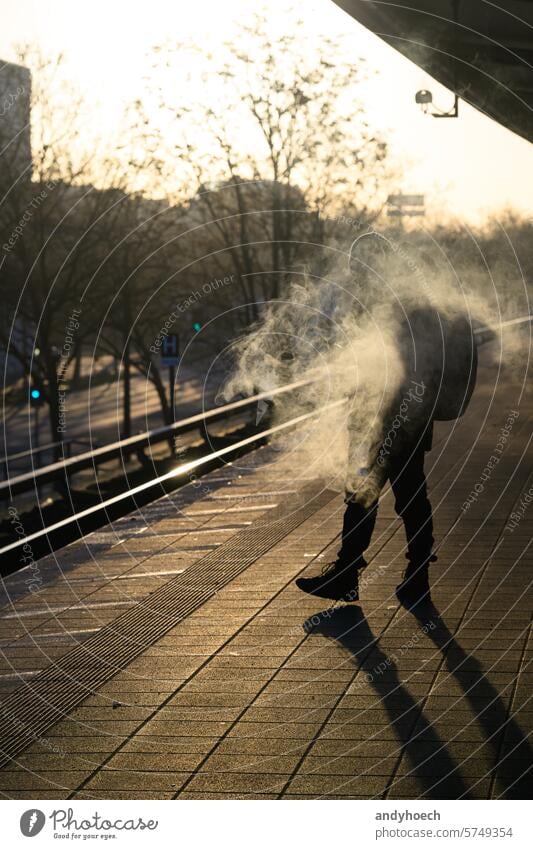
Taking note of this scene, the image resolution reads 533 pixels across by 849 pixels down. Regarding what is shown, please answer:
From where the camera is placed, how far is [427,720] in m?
5.24

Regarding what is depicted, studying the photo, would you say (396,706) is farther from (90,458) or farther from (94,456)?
(90,458)

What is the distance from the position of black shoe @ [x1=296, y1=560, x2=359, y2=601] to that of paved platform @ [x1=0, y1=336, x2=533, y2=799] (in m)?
0.09

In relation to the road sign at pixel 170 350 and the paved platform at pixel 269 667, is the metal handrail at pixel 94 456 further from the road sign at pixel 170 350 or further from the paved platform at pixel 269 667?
the road sign at pixel 170 350

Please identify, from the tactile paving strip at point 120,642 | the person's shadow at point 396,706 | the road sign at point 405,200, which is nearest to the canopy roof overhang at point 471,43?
the road sign at point 405,200

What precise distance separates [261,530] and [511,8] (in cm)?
470

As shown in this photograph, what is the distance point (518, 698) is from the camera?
5496 millimetres

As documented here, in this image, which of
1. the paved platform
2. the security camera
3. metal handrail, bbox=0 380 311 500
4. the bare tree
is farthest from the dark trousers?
the bare tree

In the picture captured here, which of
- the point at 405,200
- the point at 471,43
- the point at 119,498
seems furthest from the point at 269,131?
the point at 119,498

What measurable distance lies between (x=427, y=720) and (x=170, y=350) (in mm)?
19609

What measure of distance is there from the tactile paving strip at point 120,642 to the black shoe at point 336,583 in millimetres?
661

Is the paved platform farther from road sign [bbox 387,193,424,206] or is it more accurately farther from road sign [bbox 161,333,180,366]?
road sign [bbox 161,333,180,366]

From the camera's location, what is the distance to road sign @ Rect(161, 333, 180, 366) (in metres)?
24.2
